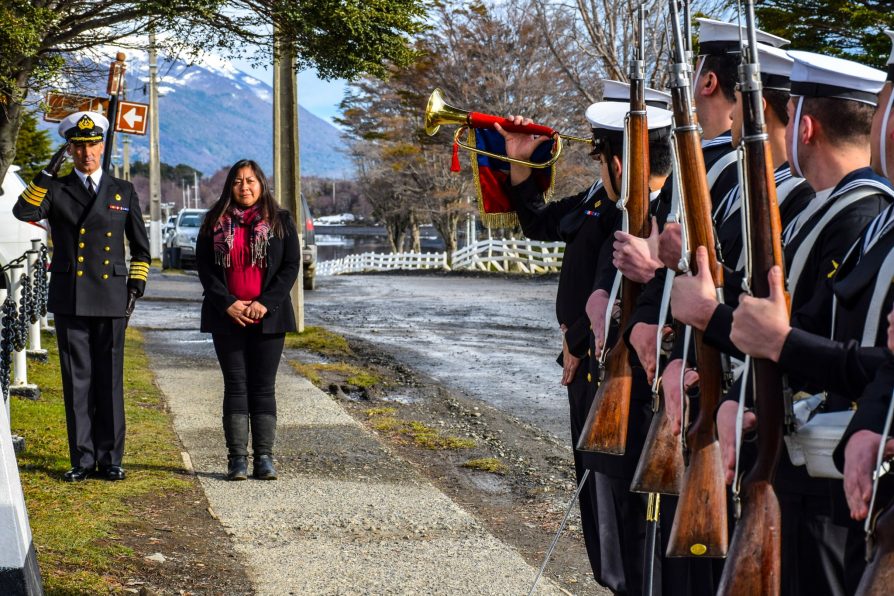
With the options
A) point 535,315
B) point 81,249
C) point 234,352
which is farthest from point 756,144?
point 535,315

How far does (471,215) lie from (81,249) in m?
33.4

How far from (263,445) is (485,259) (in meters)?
30.5

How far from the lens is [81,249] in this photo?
668 centimetres

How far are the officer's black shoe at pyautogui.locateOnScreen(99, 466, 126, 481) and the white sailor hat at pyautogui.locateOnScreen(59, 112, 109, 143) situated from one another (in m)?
1.87

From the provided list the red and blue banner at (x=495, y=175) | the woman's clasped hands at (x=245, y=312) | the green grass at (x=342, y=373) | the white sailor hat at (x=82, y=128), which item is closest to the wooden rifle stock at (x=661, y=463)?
the red and blue banner at (x=495, y=175)

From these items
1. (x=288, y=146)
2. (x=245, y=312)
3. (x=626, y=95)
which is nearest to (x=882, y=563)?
(x=626, y=95)

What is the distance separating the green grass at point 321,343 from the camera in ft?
42.6

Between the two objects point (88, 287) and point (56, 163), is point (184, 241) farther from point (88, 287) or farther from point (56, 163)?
point (88, 287)

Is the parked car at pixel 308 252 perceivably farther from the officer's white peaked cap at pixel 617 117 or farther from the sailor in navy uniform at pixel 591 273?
the officer's white peaked cap at pixel 617 117

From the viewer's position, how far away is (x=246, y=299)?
21.8ft

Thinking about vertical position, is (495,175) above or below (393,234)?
above

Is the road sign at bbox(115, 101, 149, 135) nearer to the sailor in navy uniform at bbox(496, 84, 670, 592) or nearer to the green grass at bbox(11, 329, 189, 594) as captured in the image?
the green grass at bbox(11, 329, 189, 594)

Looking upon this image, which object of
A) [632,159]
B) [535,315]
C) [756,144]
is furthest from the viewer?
[535,315]

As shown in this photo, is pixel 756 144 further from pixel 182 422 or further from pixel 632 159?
pixel 182 422
